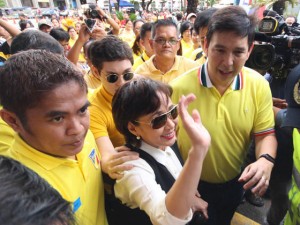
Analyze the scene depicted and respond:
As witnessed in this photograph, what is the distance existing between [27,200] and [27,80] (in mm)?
575

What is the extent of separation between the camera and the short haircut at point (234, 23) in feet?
5.10

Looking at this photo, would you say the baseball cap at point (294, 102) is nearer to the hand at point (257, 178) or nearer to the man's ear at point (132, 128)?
the hand at point (257, 178)

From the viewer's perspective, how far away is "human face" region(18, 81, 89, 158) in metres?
0.99

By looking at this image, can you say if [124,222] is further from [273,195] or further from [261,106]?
[273,195]

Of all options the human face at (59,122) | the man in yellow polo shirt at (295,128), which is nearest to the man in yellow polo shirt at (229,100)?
the man in yellow polo shirt at (295,128)

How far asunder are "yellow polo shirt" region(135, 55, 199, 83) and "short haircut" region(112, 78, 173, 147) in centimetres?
145

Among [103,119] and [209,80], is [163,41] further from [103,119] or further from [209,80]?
[103,119]

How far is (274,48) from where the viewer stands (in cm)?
177

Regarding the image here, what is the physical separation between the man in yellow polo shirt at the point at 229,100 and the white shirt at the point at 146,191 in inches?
22.5

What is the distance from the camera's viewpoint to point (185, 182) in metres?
0.95

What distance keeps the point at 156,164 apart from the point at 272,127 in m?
0.91

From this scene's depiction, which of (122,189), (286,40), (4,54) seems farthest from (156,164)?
(4,54)

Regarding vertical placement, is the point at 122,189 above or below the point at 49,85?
below

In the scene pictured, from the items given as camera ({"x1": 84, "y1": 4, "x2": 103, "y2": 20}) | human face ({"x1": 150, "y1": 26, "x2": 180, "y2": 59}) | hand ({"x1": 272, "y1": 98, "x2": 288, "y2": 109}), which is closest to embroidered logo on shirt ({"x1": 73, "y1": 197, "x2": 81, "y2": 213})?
hand ({"x1": 272, "y1": 98, "x2": 288, "y2": 109})
